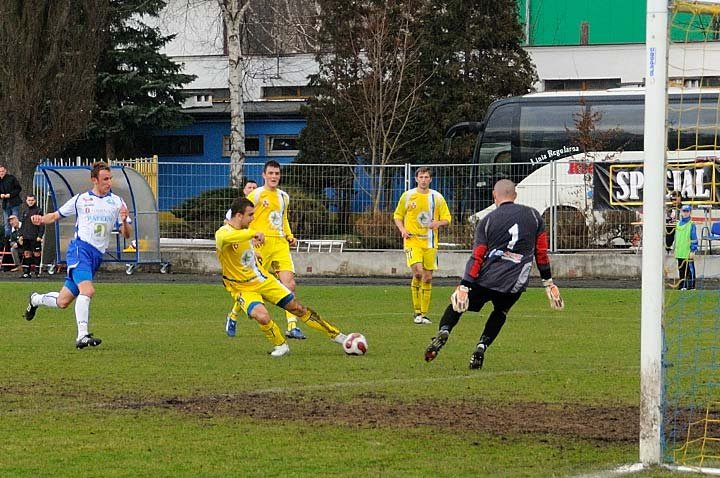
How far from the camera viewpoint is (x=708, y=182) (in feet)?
43.4

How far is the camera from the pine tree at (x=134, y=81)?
145 feet

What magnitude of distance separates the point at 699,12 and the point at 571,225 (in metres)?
19.7

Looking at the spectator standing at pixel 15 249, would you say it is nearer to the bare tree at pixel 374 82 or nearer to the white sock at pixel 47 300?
the white sock at pixel 47 300

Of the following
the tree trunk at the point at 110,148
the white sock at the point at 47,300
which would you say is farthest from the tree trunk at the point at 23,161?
the white sock at the point at 47,300

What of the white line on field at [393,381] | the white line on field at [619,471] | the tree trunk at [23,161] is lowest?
the white line on field at [619,471]

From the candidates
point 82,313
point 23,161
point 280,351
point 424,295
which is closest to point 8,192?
point 23,161

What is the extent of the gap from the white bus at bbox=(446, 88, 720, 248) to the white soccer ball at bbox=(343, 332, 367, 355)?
49.4 ft

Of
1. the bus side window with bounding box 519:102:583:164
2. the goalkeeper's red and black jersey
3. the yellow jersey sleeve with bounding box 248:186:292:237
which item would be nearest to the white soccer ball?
the goalkeeper's red and black jersey

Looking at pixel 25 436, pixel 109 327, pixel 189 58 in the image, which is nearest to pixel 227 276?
pixel 109 327

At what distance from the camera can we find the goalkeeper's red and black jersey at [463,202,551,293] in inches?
470

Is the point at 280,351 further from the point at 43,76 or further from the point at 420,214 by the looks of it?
the point at 43,76

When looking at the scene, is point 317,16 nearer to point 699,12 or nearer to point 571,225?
point 571,225

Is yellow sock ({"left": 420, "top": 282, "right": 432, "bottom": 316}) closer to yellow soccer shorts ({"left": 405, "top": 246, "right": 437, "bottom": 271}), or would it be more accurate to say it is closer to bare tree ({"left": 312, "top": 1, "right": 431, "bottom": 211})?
yellow soccer shorts ({"left": 405, "top": 246, "right": 437, "bottom": 271})

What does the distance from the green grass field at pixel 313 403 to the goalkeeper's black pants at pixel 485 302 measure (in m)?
0.36
